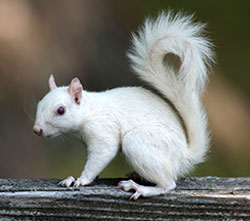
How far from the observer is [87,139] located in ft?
5.55

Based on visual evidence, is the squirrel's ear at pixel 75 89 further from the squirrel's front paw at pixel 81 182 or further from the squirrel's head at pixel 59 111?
the squirrel's front paw at pixel 81 182

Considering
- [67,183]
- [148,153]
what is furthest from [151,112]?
[67,183]

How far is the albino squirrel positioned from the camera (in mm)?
1594

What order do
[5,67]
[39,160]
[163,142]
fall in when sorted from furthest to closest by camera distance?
[39,160]
[5,67]
[163,142]

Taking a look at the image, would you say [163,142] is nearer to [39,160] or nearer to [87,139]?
[87,139]

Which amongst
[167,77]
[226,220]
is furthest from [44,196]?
[167,77]

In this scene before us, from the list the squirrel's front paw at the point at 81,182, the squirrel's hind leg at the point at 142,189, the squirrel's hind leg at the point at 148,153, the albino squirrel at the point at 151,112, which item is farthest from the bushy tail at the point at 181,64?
the squirrel's front paw at the point at 81,182

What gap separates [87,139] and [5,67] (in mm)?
1151

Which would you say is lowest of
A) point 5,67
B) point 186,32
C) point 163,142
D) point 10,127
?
point 10,127

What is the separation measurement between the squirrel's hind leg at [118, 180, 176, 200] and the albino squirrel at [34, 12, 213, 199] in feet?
0.17

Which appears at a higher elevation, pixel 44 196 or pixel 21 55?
pixel 21 55

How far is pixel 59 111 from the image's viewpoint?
5.21 feet

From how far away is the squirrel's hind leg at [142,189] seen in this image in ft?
4.65

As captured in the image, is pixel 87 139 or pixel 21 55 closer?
pixel 87 139
